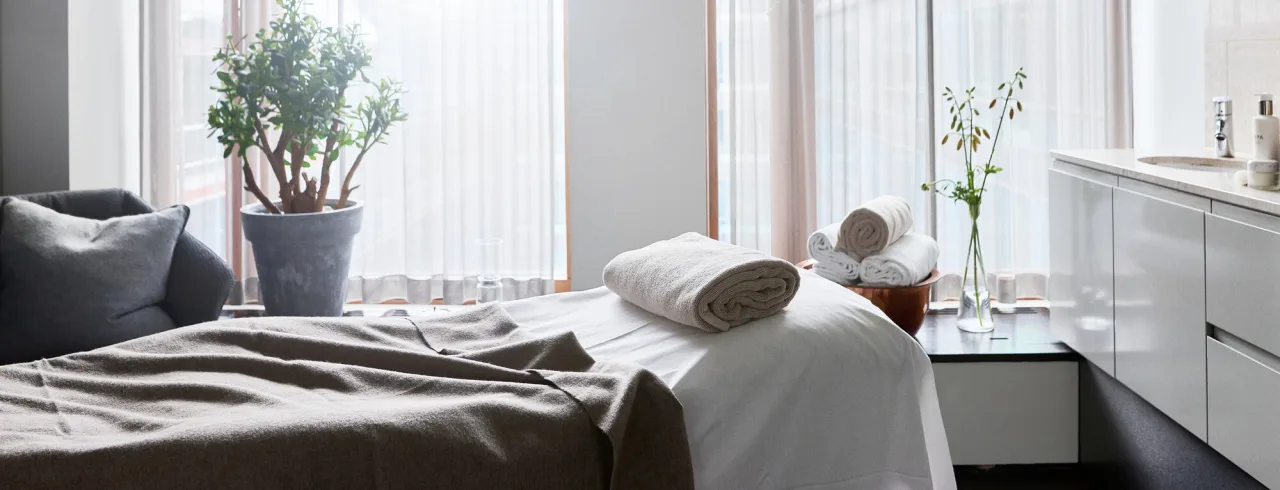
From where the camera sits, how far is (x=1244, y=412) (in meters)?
1.87

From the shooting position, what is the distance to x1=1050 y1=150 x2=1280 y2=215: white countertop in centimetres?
181

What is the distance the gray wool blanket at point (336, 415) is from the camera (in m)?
1.40

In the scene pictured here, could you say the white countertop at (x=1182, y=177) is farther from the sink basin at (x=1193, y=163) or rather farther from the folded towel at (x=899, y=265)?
the folded towel at (x=899, y=265)

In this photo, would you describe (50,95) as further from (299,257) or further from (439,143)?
Result: (439,143)

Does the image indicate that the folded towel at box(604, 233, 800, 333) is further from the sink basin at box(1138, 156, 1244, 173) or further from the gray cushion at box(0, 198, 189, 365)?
the gray cushion at box(0, 198, 189, 365)

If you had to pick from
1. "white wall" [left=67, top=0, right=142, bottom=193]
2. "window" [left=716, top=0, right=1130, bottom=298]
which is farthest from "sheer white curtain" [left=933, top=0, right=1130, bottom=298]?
"white wall" [left=67, top=0, right=142, bottom=193]

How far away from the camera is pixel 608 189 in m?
3.71

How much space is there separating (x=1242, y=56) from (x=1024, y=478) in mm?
1198

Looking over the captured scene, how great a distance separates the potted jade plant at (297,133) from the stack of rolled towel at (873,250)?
1418 mm

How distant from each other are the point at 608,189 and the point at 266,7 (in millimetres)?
1422

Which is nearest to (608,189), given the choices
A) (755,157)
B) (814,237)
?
(755,157)

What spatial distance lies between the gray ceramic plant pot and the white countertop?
210cm

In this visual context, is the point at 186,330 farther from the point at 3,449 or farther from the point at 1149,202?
the point at 1149,202

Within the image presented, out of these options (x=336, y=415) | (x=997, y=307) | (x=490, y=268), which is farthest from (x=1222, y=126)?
(x=490, y=268)
